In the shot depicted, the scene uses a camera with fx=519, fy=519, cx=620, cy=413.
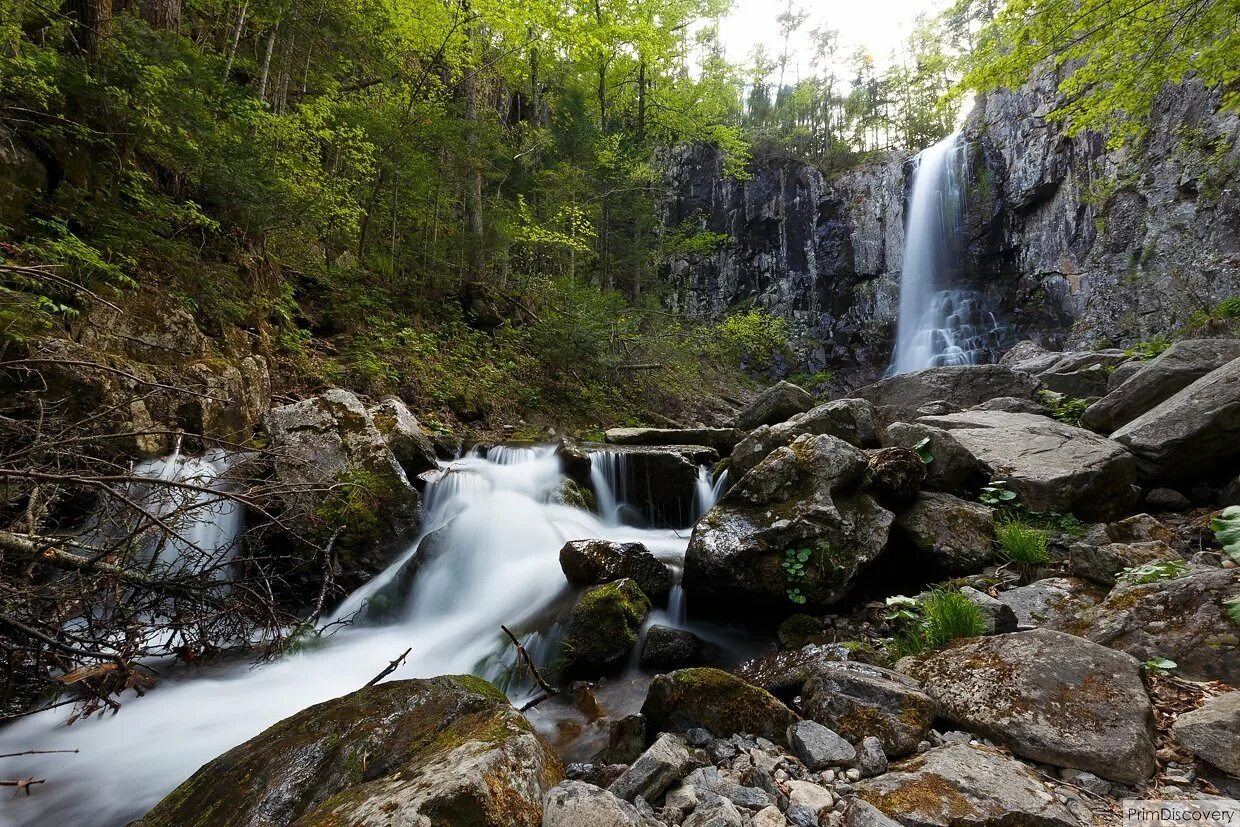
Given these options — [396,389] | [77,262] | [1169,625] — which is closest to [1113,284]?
[1169,625]

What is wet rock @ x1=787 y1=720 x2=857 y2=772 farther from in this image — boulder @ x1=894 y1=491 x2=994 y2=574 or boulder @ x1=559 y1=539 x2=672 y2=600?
boulder @ x1=894 y1=491 x2=994 y2=574

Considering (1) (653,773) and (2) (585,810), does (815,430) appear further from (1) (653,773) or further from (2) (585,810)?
(2) (585,810)

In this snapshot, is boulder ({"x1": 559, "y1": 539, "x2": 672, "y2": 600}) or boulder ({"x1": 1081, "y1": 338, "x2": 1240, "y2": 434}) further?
boulder ({"x1": 1081, "y1": 338, "x2": 1240, "y2": 434})

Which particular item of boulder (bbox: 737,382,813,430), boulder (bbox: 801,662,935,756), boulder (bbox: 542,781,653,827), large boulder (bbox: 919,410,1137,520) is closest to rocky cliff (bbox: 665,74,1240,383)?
large boulder (bbox: 919,410,1137,520)

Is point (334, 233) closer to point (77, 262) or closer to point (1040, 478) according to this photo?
point (77, 262)

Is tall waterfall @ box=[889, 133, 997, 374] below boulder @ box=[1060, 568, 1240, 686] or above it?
above

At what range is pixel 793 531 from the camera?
450cm

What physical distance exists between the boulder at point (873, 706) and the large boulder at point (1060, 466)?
3.21 meters

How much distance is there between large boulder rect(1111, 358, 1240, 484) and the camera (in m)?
4.62

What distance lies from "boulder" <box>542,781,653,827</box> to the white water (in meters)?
2.73

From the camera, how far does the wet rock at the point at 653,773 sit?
7.40 ft

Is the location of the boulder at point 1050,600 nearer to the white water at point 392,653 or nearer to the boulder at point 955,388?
the white water at point 392,653

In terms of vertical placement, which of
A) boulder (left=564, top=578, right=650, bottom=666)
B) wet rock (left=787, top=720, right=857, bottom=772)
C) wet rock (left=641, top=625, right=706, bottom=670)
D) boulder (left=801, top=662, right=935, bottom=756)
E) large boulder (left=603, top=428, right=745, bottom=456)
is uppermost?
large boulder (left=603, top=428, right=745, bottom=456)

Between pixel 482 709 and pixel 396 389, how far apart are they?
7.36m
